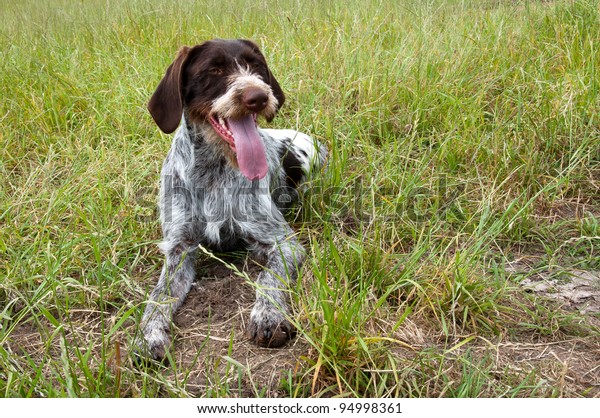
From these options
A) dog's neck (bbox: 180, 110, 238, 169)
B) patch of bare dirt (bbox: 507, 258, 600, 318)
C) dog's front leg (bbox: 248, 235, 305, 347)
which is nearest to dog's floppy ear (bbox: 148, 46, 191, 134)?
dog's neck (bbox: 180, 110, 238, 169)

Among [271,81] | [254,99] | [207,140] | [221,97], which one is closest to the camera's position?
[254,99]

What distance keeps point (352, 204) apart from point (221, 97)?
1.05 metres

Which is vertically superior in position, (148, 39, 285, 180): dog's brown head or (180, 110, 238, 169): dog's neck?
(148, 39, 285, 180): dog's brown head

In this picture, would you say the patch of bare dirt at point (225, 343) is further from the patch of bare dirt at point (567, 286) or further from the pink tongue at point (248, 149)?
the patch of bare dirt at point (567, 286)

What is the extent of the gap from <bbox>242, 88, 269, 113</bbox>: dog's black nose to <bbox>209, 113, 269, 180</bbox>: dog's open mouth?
0.15 meters

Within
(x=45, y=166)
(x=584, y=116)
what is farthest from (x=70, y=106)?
(x=584, y=116)

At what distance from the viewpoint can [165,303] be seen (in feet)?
9.03

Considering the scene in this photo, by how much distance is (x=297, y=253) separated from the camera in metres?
3.36

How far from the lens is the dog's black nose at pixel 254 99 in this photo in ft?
10.1

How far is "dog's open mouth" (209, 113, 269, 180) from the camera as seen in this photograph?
322 centimetres

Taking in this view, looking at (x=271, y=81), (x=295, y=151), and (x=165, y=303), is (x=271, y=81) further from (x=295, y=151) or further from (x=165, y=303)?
(x=165, y=303)

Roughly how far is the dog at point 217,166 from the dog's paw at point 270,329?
34cm

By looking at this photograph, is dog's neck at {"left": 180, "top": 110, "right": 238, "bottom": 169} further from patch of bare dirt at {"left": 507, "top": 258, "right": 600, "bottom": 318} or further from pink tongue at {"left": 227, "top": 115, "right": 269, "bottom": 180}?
patch of bare dirt at {"left": 507, "top": 258, "right": 600, "bottom": 318}

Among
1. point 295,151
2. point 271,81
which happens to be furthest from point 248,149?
point 295,151
